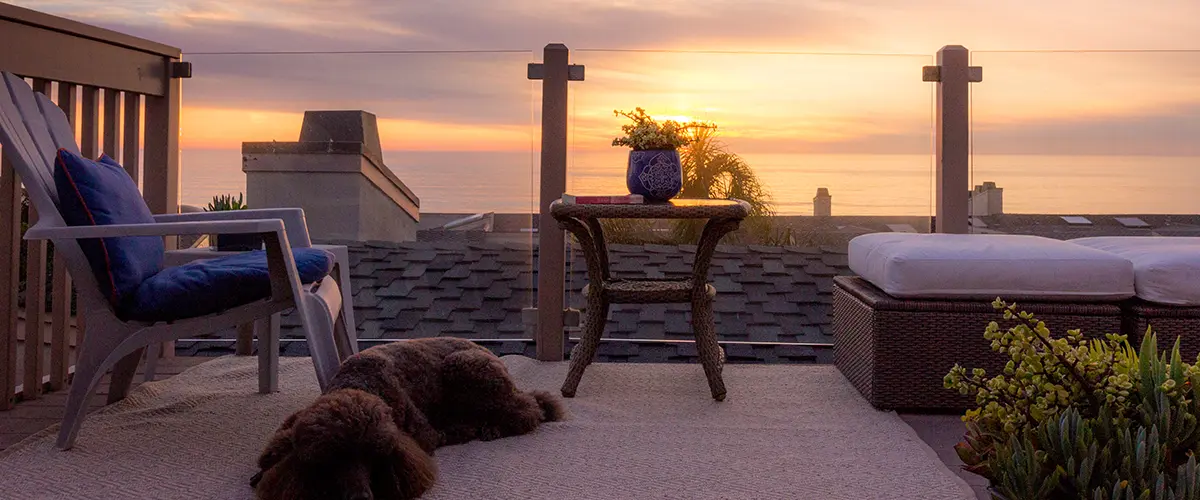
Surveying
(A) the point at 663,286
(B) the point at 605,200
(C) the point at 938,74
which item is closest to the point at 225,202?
(B) the point at 605,200

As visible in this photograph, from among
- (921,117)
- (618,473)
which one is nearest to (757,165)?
(921,117)

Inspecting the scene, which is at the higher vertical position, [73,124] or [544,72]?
[544,72]

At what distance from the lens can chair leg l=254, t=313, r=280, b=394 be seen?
3244mm

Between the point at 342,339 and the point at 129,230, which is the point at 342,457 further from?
the point at 342,339

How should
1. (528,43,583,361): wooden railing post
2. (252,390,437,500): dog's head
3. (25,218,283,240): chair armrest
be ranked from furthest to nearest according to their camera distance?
1. (528,43,583,361): wooden railing post
2. (25,218,283,240): chair armrest
3. (252,390,437,500): dog's head

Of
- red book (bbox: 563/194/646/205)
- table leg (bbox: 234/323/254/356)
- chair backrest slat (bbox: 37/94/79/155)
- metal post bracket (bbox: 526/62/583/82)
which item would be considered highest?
metal post bracket (bbox: 526/62/583/82)

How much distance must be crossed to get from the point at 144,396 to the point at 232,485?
3.48 feet

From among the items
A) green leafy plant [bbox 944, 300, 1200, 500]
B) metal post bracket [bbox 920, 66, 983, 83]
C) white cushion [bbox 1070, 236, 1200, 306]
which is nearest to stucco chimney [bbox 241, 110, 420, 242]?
metal post bracket [bbox 920, 66, 983, 83]

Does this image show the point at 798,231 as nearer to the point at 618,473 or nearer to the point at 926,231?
the point at 926,231

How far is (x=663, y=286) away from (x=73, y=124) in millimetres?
1938

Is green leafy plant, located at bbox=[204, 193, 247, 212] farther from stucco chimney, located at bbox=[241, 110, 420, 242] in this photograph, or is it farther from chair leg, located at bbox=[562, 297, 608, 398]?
chair leg, located at bbox=[562, 297, 608, 398]

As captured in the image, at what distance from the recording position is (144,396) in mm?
3195

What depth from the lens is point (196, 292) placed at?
2.53 metres

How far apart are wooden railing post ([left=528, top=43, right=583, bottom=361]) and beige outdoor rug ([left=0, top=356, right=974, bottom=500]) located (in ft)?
1.68
